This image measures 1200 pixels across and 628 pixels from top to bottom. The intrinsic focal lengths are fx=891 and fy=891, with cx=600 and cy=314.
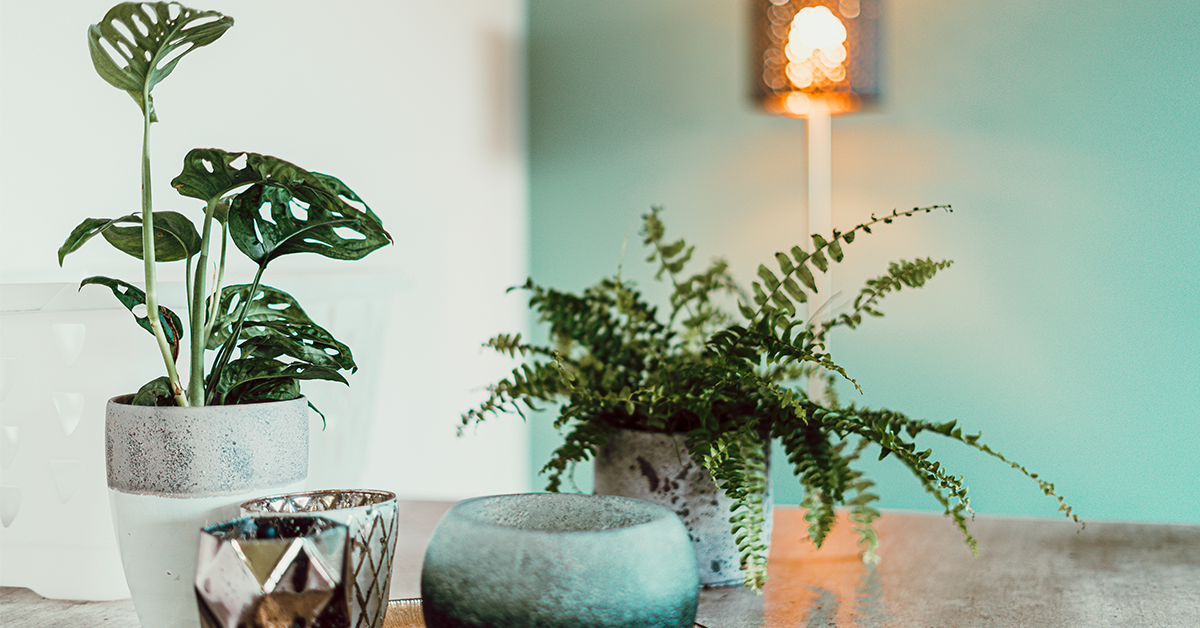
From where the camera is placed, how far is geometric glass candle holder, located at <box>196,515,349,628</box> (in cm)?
36

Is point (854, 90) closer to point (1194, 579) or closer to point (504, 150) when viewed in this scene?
point (504, 150)

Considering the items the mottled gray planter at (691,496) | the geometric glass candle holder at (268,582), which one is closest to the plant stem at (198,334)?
the geometric glass candle holder at (268,582)

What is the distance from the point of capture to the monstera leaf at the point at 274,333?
51 cm

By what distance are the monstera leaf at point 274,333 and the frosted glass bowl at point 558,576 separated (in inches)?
6.1

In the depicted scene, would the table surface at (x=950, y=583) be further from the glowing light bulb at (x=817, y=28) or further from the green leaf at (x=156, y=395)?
the glowing light bulb at (x=817, y=28)

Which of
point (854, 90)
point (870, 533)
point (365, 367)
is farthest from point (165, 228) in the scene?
point (854, 90)

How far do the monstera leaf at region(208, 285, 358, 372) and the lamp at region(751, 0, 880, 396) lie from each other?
1.17m

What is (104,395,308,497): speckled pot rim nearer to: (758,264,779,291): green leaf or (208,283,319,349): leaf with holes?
(208,283,319,349): leaf with holes

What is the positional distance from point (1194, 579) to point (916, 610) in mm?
236

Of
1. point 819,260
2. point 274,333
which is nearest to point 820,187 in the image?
point 819,260

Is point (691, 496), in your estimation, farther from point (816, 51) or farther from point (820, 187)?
point (820, 187)

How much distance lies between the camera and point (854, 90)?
1.50 m

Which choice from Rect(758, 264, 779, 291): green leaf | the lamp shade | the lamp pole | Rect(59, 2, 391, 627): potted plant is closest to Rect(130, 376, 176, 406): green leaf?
Rect(59, 2, 391, 627): potted plant

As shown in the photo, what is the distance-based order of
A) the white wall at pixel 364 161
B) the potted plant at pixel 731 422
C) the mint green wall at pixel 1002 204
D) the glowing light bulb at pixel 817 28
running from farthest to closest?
the mint green wall at pixel 1002 204
the glowing light bulb at pixel 817 28
the white wall at pixel 364 161
the potted plant at pixel 731 422
